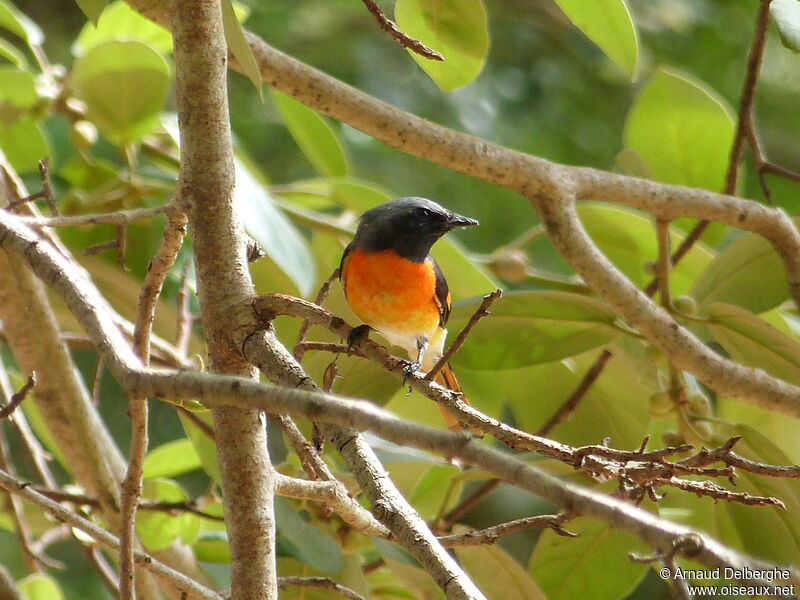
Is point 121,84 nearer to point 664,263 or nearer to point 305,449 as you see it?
point 305,449

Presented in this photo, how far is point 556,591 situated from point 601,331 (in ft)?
1.72

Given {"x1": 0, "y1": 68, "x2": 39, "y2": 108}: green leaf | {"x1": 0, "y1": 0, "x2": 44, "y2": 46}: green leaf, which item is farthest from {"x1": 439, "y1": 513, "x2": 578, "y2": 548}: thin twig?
{"x1": 0, "y1": 0, "x2": 44, "y2": 46}: green leaf

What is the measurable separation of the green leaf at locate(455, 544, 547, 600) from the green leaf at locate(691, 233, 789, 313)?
0.67 metres

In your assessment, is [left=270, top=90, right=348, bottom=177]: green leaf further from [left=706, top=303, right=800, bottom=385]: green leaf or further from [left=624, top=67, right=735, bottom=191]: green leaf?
[left=706, top=303, right=800, bottom=385]: green leaf

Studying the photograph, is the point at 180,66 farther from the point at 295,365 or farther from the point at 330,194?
the point at 330,194

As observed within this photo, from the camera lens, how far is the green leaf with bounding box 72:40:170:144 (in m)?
2.03

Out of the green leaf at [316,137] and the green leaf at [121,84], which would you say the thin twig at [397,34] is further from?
the green leaf at [316,137]

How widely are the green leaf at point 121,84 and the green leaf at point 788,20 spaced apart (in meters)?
1.26

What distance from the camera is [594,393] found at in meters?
2.06

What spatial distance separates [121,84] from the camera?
6.75ft

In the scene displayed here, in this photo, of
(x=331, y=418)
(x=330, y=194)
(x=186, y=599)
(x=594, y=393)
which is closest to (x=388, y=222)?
(x=330, y=194)

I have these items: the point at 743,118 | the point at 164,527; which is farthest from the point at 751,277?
the point at 164,527

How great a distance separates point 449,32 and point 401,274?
0.48 meters

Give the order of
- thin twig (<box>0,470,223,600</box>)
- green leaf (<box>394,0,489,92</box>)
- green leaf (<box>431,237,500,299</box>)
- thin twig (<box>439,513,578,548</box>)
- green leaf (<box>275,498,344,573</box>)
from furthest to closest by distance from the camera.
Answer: green leaf (<box>431,237,500,299</box>), green leaf (<box>394,0,489,92</box>), green leaf (<box>275,498,344,573</box>), thin twig (<box>0,470,223,600</box>), thin twig (<box>439,513,578,548</box>)
